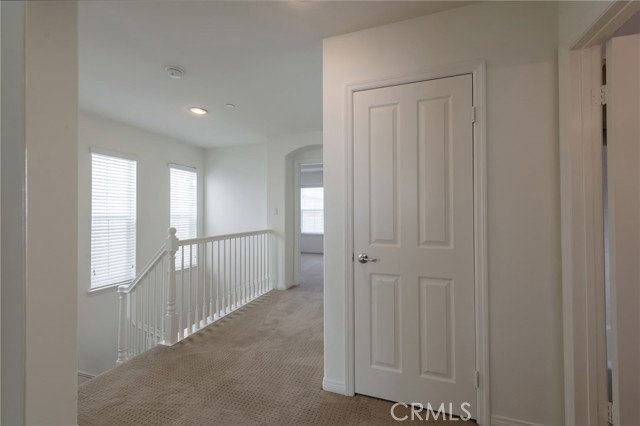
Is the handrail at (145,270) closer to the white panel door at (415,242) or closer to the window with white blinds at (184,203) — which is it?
the window with white blinds at (184,203)

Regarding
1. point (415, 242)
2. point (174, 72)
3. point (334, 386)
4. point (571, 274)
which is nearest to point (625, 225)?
point (571, 274)

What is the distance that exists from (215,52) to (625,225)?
106 inches

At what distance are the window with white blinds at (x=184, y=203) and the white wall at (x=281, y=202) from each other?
5.25ft

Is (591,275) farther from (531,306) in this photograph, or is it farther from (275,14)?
(275,14)

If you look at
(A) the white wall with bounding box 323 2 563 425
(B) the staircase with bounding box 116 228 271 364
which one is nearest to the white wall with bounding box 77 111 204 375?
(B) the staircase with bounding box 116 228 271 364

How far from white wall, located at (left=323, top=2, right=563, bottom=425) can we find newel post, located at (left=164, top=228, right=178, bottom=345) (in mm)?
2572

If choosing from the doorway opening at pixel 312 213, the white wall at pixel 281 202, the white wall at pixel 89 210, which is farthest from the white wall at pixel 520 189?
the doorway opening at pixel 312 213

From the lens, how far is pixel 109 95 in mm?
2879

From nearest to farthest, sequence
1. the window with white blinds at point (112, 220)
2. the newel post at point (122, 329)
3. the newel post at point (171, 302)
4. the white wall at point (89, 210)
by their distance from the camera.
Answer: the newel post at point (171, 302) → the newel post at point (122, 329) → the white wall at point (89, 210) → the window with white blinds at point (112, 220)

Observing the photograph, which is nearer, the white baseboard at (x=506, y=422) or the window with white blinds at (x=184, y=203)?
the white baseboard at (x=506, y=422)

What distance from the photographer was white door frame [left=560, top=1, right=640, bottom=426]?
1.35 metres

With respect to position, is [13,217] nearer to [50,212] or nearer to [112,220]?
[50,212]

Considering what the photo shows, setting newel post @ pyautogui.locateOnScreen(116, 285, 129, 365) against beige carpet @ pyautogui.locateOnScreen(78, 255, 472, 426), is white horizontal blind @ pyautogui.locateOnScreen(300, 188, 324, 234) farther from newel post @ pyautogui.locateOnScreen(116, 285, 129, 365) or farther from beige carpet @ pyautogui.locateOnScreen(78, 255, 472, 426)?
newel post @ pyautogui.locateOnScreen(116, 285, 129, 365)

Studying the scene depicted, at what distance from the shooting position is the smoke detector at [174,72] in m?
2.33
